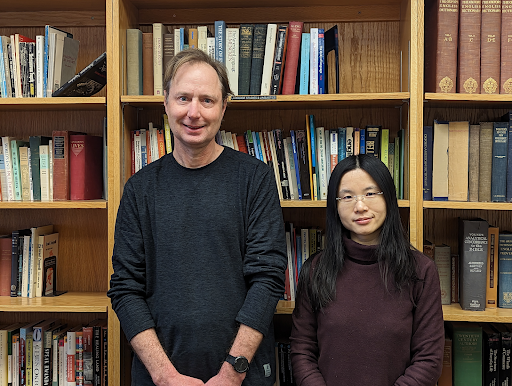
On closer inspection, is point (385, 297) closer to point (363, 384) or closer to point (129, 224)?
point (363, 384)

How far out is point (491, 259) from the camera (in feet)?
6.23

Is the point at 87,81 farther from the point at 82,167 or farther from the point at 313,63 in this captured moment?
the point at 313,63

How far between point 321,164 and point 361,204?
38cm

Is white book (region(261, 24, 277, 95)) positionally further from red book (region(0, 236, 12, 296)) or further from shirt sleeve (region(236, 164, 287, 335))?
red book (region(0, 236, 12, 296))

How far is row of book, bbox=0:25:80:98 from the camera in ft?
6.38

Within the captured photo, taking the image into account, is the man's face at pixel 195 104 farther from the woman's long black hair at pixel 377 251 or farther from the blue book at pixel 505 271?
the blue book at pixel 505 271

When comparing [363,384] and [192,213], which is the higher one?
[192,213]

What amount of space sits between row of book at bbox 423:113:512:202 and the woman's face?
0.35m

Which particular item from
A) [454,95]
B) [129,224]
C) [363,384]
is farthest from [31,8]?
[363,384]

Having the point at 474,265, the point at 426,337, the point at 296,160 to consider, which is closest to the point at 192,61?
the point at 296,160

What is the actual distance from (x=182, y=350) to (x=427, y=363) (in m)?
0.73

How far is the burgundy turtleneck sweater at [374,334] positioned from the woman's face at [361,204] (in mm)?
71

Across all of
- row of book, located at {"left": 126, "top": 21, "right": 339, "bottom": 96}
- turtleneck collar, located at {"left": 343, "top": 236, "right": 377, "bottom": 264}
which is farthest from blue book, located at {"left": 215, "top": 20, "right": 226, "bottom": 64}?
turtleneck collar, located at {"left": 343, "top": 236, "right": 377, "bottom": 264}

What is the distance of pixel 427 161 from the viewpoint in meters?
1.83
